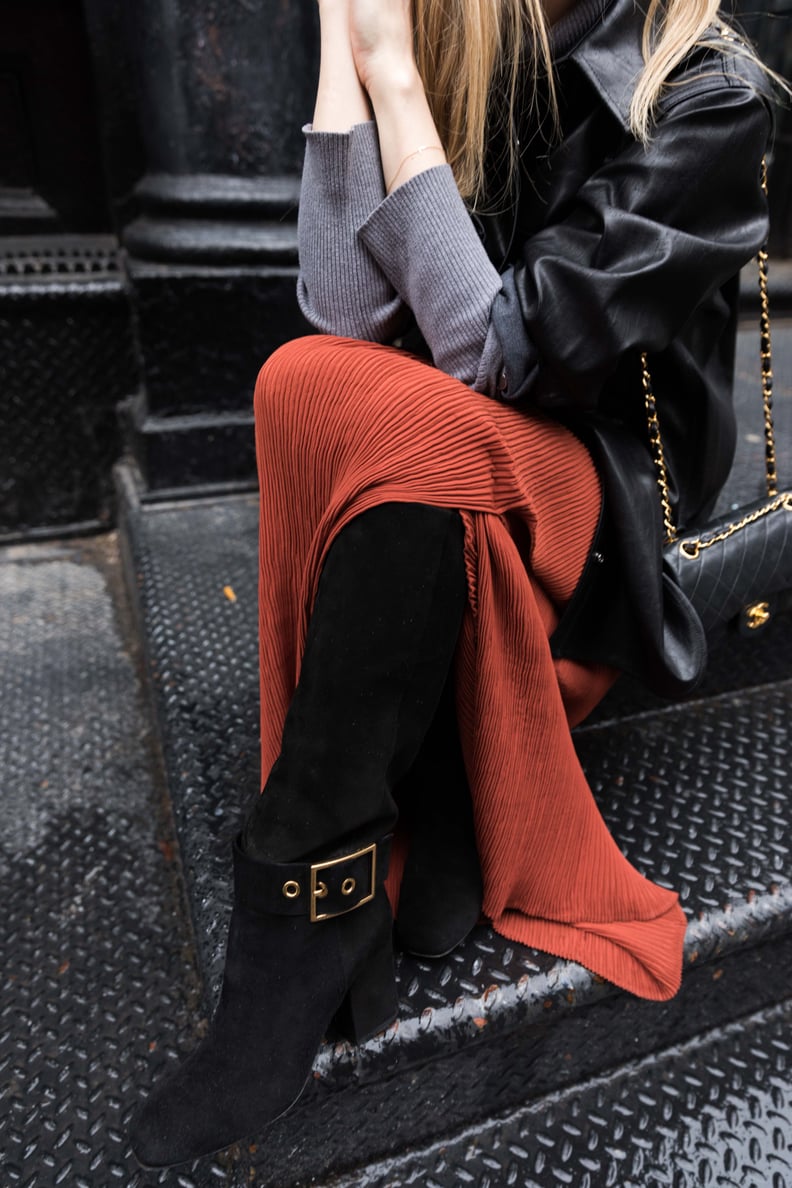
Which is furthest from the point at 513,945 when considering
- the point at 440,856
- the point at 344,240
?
the point at 344,240

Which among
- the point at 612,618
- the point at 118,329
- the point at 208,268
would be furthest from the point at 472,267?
the point at 118,329

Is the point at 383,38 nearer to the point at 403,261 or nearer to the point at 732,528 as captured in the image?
the point at 403,261

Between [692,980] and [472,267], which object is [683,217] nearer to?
[472,267]

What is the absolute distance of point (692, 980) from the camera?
3.61ft

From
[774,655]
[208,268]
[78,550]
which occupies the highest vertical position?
[208,268]

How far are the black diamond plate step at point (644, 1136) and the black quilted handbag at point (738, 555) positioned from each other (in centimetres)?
60

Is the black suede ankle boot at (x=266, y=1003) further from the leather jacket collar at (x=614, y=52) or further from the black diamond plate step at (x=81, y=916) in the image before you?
the leather jacket collar at (x=614, y=52)

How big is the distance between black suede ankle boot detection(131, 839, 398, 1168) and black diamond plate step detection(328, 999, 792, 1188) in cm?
28

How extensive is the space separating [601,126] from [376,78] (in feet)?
0.88

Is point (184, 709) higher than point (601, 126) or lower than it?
lower

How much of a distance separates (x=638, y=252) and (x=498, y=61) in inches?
13.7

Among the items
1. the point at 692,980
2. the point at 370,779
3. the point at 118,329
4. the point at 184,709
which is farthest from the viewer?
the point at 118,329

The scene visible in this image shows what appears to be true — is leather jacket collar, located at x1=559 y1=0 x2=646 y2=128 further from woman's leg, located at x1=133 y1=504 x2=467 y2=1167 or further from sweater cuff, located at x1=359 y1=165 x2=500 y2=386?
woman's leg, located at x1=133 y1=504 x2=467 y2=1167

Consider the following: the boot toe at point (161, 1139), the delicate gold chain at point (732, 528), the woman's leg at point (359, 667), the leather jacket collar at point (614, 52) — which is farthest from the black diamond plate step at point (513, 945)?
the leather jacket collar at point (614, 52)
